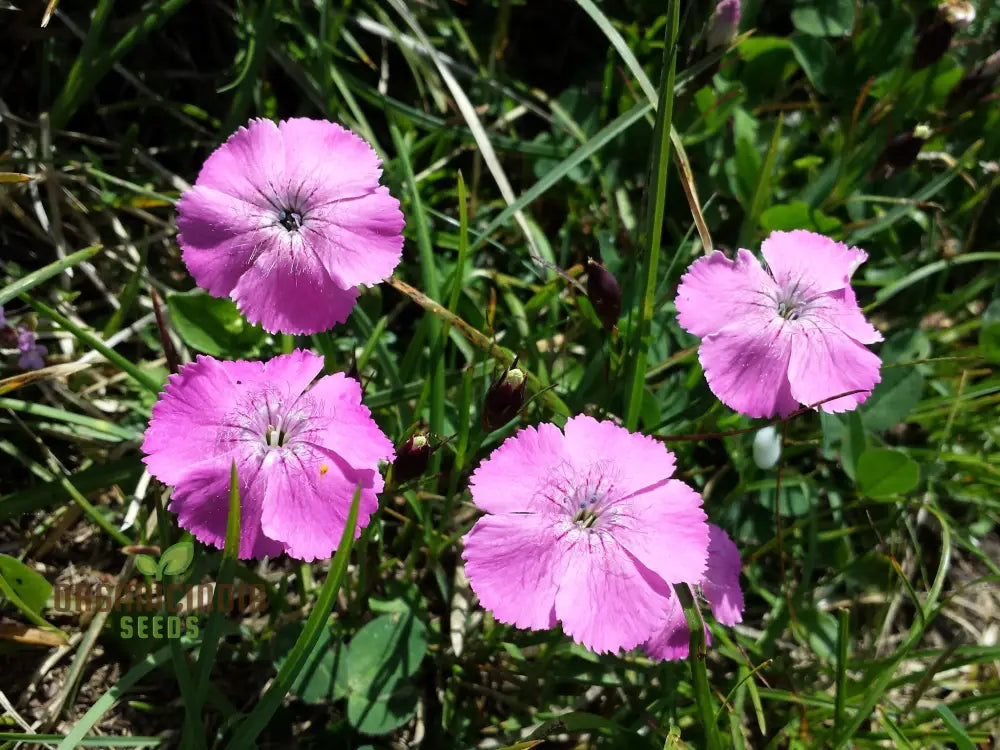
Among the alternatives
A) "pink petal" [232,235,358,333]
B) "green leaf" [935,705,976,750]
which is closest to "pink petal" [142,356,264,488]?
"pink petal" [232,235,358,333]

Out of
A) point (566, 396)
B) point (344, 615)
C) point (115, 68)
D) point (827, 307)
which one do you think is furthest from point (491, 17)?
point (344, 615)

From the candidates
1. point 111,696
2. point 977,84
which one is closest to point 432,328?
point 111,696

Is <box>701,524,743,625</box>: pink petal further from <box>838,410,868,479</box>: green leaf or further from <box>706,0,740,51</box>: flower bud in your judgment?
<box>706,0,740,51</box>: flower bud

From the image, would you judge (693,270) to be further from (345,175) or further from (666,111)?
(345,175)

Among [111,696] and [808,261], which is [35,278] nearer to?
[111,696]

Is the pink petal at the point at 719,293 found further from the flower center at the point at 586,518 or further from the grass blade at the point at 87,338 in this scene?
the grass blade at the point at 87,338
